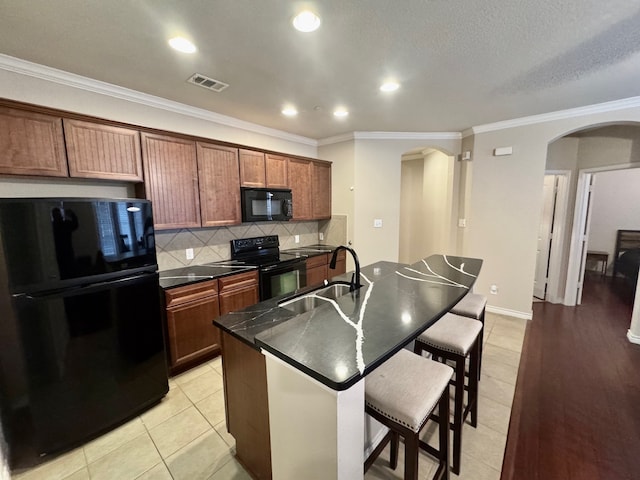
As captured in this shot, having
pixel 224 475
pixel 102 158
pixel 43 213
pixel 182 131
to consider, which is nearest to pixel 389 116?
pixel 182 131

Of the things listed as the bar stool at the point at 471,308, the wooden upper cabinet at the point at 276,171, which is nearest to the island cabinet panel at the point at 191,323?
the wooden upper cabinet at the point at 276,171

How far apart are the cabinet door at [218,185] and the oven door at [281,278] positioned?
72 cm

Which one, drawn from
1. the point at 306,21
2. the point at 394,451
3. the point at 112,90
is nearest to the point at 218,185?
the point at 112,90

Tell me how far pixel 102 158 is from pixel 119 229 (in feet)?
2.62

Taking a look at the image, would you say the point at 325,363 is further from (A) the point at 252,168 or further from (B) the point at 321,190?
(B) the point at 321,190

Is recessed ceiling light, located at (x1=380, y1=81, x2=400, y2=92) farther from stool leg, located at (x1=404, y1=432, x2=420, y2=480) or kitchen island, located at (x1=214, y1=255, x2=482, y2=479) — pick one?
stool leg, located at (x1=404, y1=432, x2=420, y2=480)

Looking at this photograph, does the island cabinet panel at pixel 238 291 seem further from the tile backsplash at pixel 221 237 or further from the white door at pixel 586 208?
the white door at pixel 586 208

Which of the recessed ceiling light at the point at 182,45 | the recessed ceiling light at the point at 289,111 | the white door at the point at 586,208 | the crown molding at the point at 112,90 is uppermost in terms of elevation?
the recessed ceiling light at the point at 289,111

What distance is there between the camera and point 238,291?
9.10 ft

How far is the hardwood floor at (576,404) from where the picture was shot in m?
1.59

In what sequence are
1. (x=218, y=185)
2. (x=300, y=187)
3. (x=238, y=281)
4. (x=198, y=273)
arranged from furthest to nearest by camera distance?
(x=300, y=187), (x=218, y=185), (x=238, y=281), (x=198, y=273)

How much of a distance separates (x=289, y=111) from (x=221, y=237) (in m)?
1.72

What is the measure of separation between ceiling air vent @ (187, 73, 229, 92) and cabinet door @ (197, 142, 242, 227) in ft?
1.87

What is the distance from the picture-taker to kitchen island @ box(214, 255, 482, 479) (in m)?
0.90
